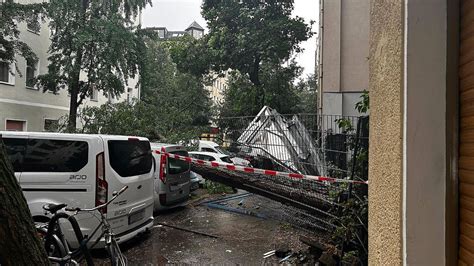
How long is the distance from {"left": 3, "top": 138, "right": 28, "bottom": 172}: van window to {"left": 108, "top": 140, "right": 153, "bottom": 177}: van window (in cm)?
123

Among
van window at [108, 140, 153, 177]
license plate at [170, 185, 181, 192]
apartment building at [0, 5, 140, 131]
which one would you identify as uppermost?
apartment building at [0, 5, 140, 131]

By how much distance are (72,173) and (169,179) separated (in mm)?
3368

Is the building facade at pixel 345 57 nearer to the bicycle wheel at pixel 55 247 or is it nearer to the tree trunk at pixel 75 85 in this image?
the bicycle wheel at pixel 55 247

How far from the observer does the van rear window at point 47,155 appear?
18.6 ft

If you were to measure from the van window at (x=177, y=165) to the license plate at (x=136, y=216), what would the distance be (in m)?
2.36

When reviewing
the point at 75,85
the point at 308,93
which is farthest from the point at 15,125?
the point at 308,93

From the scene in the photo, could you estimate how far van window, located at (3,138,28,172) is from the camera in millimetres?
5723

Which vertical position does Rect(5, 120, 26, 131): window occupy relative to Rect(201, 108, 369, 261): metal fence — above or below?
above

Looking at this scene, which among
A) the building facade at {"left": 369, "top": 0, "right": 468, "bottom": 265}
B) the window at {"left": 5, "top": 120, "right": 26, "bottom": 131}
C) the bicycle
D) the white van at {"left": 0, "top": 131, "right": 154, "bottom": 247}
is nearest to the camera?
the building facade at {"left": 369, "top": 0, "right": 468, "bottom": 265}

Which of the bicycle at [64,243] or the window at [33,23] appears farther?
the window at [33,23]

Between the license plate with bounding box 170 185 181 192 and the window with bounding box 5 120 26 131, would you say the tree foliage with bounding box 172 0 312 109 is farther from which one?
the license plate with bounding box 170 185 181 192

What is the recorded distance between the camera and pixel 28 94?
2089 centimetres

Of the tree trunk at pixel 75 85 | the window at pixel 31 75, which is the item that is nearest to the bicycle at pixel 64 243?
the tree trunk at pixel 75 85

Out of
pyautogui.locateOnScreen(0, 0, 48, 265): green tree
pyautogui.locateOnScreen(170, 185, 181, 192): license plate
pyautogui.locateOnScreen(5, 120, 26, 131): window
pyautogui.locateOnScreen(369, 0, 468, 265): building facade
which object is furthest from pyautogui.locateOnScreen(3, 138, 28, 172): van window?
pyautogui.locateOnScreen(5, 120, 26, 131): window
